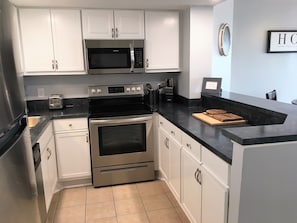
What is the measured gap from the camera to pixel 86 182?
10.3 feet

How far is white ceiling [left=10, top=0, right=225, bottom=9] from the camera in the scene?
8.74 feet

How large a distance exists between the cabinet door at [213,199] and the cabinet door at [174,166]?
571mm

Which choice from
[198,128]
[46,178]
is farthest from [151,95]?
[46,178]

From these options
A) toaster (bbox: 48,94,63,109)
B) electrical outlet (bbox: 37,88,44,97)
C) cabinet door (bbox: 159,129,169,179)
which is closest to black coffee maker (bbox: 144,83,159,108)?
cabinet door (bbox: 159,129,169,179)

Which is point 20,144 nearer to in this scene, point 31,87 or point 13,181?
point 13,181

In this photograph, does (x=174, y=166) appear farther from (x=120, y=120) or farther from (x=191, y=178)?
(x=120, y=120)

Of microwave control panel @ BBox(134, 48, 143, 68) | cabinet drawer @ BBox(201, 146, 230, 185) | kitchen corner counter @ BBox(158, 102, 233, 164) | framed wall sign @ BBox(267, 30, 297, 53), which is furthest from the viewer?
framed wall sign @ BBox(267, 30, 297, 53)

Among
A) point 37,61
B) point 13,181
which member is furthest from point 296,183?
point 37,61

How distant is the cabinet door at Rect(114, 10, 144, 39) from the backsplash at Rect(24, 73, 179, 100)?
594mm

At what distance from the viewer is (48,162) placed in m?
2.56

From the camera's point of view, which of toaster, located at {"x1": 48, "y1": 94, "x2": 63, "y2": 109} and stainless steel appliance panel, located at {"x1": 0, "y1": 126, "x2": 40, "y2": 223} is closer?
stainless steel appliance panel, located at {"x1": 0, "y1": 126, "x2": 40, "y2": 223}

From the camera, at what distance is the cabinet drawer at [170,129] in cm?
241

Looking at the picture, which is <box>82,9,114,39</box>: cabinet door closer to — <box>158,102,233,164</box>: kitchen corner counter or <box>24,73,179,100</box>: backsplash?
<box>24,73,179,100</box>: backsplash

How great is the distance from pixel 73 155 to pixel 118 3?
1804mm
